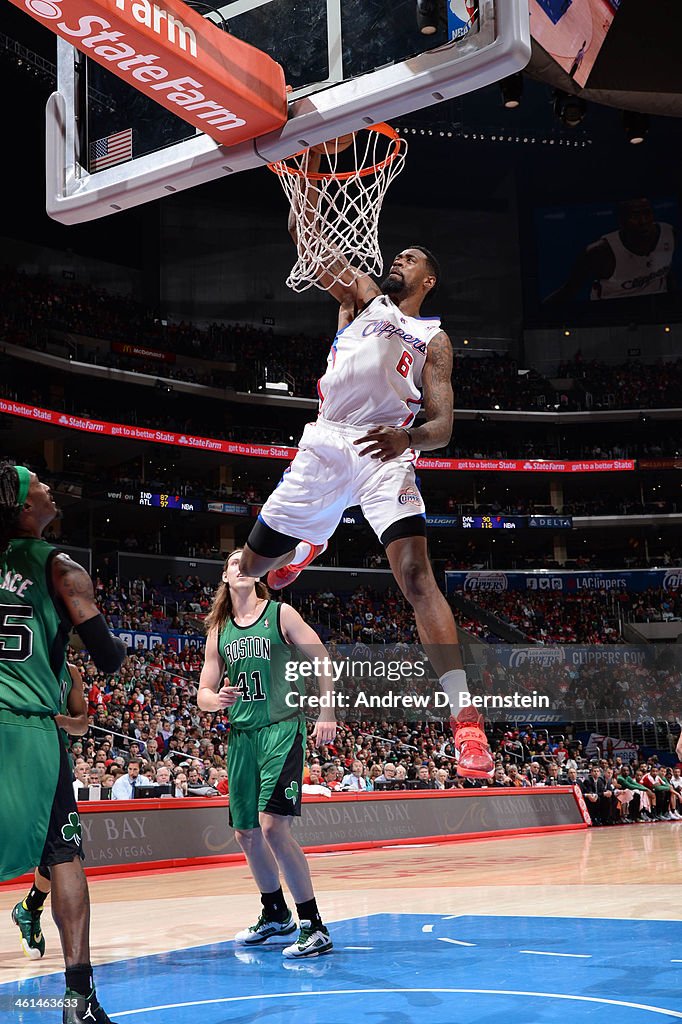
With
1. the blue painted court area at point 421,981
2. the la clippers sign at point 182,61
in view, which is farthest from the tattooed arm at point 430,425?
the blue painted court area at point 421,981

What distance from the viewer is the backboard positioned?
4023 millimetres

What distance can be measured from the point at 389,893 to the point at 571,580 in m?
27.4

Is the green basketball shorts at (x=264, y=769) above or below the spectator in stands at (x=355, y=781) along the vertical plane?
above

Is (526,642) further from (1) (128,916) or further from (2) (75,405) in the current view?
(1) (128,916)

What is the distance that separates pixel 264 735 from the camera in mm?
6402

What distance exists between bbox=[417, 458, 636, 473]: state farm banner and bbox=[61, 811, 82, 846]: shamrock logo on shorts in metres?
30.1

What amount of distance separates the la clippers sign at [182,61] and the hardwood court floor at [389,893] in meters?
4.48

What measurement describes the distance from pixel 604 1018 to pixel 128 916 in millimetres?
4287

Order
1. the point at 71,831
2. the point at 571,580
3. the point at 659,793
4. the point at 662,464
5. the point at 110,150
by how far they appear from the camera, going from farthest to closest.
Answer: the point at 662,464 < the point at 571,580 < the point at 659,793 < the point at 110,150 < the point at 71,831

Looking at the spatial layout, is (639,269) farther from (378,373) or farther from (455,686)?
(455,686)

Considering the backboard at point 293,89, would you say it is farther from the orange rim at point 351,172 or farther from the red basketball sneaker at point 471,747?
the red basketball sneaker at point 471,747

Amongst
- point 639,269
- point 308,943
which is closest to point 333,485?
point 308,943

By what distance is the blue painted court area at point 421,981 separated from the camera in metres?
4.46

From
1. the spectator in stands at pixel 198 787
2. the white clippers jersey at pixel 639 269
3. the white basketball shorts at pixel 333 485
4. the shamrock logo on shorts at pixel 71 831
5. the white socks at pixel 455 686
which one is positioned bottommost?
the spectator in stands at pixel 198 787
